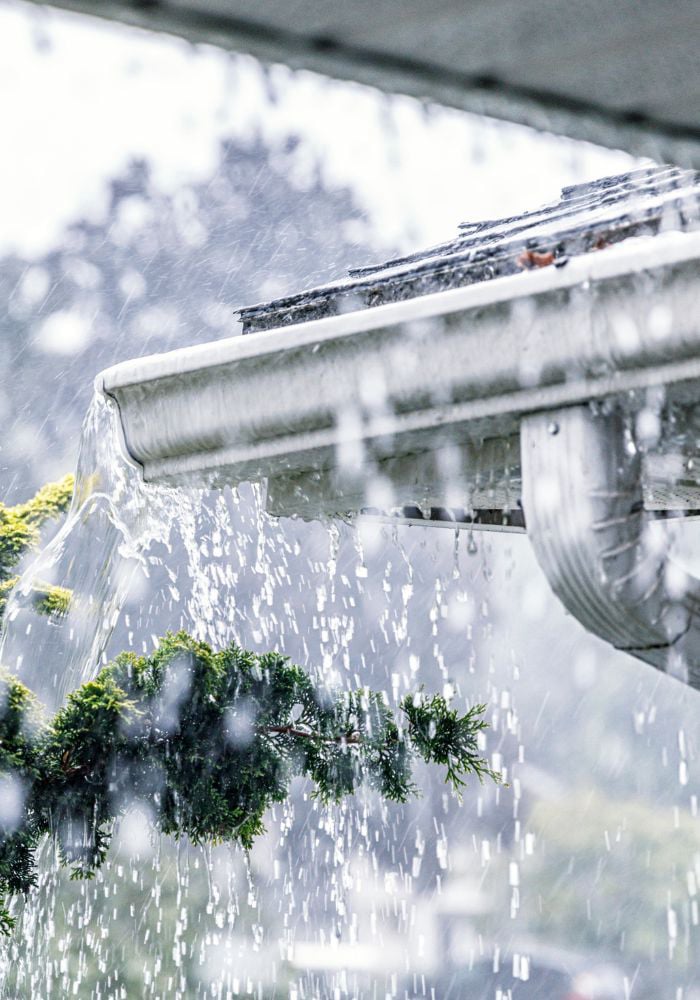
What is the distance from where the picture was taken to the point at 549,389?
209 cm

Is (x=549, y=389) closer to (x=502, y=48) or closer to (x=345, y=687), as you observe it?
(x=502, y=48)

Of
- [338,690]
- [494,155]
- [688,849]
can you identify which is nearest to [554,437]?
[494,155]

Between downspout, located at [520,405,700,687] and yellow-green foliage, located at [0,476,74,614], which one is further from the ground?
yellow-green foliage, located at [0,476,74,614]

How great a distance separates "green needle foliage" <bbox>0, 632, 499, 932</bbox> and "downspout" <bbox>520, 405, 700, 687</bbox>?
2594 millimetres

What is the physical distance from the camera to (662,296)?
1941 millimetres

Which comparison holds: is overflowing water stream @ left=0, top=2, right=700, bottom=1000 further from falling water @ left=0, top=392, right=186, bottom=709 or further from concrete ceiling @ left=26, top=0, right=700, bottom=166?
concrete ceiling @ left=26, top=0, right=700, bottom=166

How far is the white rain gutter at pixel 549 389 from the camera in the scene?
1979 millimetres

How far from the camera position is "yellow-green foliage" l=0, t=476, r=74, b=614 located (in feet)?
20.6

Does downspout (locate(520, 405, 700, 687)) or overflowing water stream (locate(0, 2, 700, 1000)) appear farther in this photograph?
overflowing water stream (locate(0, 2, 700, 1000))

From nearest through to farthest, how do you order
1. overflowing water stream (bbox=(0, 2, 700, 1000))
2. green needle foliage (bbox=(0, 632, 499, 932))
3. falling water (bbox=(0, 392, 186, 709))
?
falling water (bbox=(0, 392, 186, 709)), green needle foliage (bbox=(0, 632, 499, 932)), overflowing water stream (bbox=(0, 2, 700, 1000))

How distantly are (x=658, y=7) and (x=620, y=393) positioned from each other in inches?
42.6

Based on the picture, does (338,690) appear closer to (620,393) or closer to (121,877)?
(620,393)

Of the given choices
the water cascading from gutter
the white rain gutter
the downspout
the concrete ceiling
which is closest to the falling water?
the water cascading from gutter

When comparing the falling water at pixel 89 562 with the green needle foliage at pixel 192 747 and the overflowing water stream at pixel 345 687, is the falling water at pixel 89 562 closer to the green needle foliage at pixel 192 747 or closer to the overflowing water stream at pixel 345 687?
the green needle foliage at pixel 192 747
